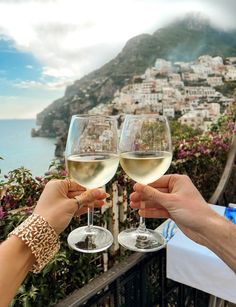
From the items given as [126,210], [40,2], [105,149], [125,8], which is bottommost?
[126,210]

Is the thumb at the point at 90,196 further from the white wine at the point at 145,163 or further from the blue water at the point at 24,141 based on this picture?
the blue water at the point at 24,141

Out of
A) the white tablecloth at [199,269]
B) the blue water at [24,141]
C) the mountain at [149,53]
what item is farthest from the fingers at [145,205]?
the mountain at [149,53]

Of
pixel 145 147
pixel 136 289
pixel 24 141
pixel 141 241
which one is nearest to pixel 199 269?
pixel 136 289

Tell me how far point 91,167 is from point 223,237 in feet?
1.20

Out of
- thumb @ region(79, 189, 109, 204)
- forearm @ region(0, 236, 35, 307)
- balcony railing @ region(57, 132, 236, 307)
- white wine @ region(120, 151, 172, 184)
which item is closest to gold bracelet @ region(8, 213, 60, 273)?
forearm @ region(0, 236, 35, 307)

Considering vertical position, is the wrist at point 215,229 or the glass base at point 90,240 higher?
the wrist at point 215,229

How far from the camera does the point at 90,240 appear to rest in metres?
0.85

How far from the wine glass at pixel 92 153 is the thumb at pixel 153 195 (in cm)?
9

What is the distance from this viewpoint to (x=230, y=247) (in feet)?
2.51

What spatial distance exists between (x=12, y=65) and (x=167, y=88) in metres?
4.10

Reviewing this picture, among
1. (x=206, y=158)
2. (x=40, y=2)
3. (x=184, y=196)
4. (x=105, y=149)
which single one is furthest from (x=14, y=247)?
(x=40, y=2)

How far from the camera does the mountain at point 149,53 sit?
6.00 metres

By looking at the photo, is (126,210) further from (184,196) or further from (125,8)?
(125,8)

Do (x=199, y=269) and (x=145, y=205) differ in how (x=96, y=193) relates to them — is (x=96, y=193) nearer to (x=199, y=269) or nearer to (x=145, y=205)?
(x=145, y=205)
